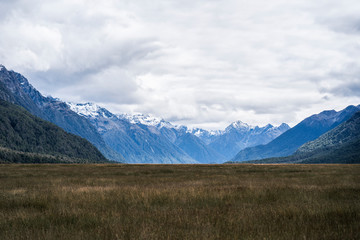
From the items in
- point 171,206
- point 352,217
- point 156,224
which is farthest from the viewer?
point 171,206

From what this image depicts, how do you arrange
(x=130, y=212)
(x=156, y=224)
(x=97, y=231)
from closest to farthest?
(x=97, y=231) < (x=156, y=224) < (x=130, y=212)

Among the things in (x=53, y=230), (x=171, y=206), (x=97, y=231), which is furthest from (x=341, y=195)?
(x=53, y=230)

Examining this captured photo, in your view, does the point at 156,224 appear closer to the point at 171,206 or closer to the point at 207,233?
the point at 207,233

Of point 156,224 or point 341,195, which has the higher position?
point 156,224

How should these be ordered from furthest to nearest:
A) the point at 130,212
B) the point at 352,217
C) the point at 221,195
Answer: the point at 221,195
the point at 130,212
the point at 352,217

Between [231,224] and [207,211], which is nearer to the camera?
[231,224]

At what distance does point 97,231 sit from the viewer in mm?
7816

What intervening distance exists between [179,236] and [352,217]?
6044 millimetres

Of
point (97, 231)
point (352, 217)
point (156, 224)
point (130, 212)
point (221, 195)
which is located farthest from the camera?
point (221, 195)

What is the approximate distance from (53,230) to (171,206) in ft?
15.9

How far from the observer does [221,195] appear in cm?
1420

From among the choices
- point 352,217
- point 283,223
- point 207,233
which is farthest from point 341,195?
point 207,233

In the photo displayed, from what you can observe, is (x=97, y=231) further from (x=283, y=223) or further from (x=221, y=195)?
(x=221, y=195)

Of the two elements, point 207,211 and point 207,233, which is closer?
point 207,233
